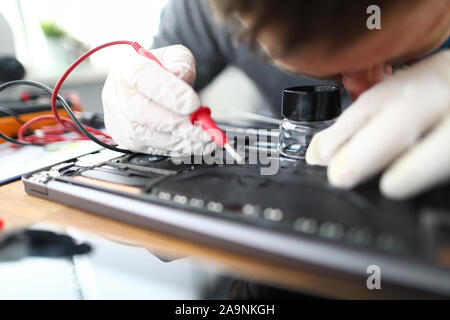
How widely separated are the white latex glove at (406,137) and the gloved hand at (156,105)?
180 millimetres

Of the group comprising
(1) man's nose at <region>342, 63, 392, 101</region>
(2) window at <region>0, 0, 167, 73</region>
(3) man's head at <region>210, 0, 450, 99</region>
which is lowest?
(1) man's nose at <region>342, 63, 392, 101</region>

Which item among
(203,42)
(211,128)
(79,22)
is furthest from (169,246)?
(79,22)

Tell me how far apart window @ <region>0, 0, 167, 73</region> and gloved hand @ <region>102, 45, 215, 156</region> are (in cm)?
Answer: 74

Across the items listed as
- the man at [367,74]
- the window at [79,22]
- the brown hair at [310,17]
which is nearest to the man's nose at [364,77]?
the man at [367,74]

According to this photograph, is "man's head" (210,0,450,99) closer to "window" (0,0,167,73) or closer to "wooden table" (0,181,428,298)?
"wooden table" (0,181,428,298)

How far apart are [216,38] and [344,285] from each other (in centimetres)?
84

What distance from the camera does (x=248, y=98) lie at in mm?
1734

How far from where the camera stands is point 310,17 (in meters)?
0.20

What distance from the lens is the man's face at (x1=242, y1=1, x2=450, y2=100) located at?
22cm

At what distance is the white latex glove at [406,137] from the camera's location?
224mm

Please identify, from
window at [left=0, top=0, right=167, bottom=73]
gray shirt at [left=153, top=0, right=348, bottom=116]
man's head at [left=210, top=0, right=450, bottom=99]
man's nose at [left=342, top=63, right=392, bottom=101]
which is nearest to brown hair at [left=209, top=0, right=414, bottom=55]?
man's head at [left=210, top=0, right=450, bottom=99]

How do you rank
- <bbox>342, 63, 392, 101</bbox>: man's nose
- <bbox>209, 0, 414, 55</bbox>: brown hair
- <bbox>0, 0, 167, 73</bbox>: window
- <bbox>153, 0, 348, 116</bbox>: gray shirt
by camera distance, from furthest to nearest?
<bbox>0, 0, 167, 73</bbox>: window < <bbox>153, 0, 348, 116</bbox>: gray shirt < <bbox>342, 63, 392, 101</bbox>: man's nose < <bbox>209, 0, 414, 55</bbox>: brown hair

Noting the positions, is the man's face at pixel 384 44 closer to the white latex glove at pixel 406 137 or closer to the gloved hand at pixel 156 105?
the white latex glove at pixel 406 137

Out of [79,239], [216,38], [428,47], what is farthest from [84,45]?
[428,47]
